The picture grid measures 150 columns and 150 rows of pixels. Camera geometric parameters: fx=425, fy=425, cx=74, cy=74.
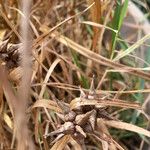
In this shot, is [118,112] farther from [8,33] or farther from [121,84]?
[8,33]

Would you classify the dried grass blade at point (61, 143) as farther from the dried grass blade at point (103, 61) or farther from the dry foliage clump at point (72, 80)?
the dried grass blade at point (103, 61)

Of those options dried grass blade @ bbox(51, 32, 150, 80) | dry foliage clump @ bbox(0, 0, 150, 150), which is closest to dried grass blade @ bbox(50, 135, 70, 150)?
dry foliage clump @ bbox(0, 0, 150, 150)

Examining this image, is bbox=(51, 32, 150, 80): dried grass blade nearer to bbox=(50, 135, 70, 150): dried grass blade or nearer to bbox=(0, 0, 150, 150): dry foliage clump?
bbox=(0, 0, 150, 150): dry foliage clump

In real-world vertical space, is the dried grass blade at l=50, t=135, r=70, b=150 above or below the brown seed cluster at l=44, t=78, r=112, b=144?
below

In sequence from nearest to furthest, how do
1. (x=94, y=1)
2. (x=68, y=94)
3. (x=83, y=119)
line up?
1. (x=83, y=119)
2. (x=94, y=1)
3. (x=68, y=94)

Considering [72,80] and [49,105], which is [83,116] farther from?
[72,80]

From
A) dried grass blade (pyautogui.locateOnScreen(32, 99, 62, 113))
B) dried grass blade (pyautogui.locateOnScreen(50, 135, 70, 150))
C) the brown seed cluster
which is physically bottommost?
dried grass blade (pyautogui.locateOnScreen(50, 135, 70, 150))

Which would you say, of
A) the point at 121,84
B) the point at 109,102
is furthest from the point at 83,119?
the point at 121,84

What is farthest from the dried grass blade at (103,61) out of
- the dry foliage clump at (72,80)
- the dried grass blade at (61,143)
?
the dried grass blade at (61,143)
